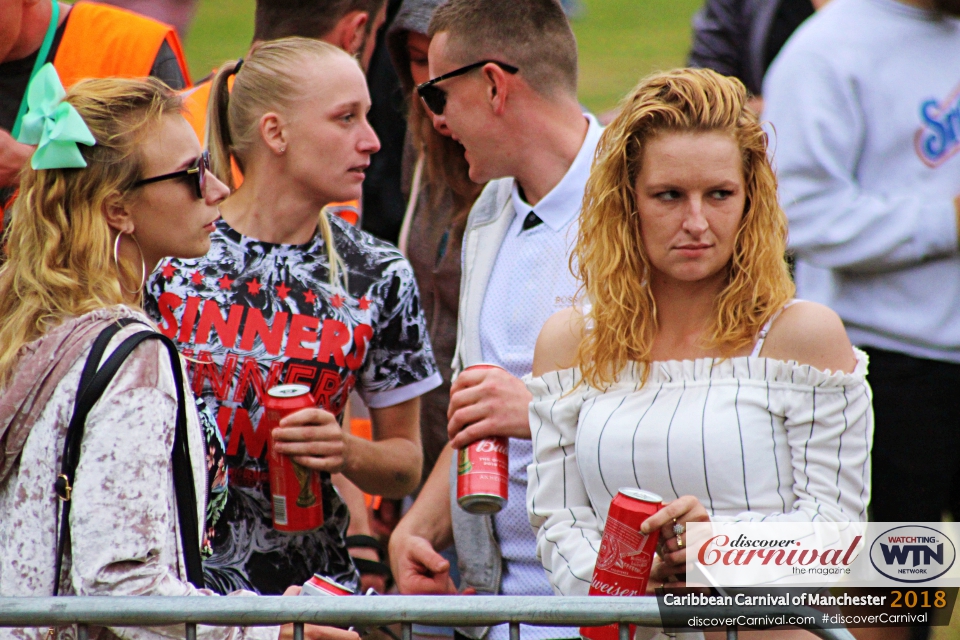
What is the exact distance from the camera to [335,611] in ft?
6.56

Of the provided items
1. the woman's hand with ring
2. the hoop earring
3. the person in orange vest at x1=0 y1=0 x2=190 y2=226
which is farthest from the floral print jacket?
the person in orange vest at x1=0 y1=0 x2=190 y2=226

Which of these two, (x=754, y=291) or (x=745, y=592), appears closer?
(x=745, y=592)

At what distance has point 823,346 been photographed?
8.07 feet

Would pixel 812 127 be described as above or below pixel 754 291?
above

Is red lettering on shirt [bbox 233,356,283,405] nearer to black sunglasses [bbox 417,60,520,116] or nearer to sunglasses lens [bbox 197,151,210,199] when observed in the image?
sunglasses lens [bbox 197,151,210,199]

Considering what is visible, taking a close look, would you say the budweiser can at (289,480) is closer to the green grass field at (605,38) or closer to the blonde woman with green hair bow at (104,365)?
the blonde woman with green hair bow at (104,365)

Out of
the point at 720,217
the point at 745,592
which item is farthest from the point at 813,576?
the point at 720,217

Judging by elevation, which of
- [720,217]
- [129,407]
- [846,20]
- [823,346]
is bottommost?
[129,407]

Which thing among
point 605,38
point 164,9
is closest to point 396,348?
point 164,9

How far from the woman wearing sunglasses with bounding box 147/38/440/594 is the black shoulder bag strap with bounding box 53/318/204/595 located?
0.60m

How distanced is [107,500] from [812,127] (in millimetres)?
2682

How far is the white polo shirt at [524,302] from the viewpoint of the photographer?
10.3 feet

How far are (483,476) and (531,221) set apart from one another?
91 cm

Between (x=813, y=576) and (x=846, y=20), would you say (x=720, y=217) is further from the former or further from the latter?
(x=846, y=20)
